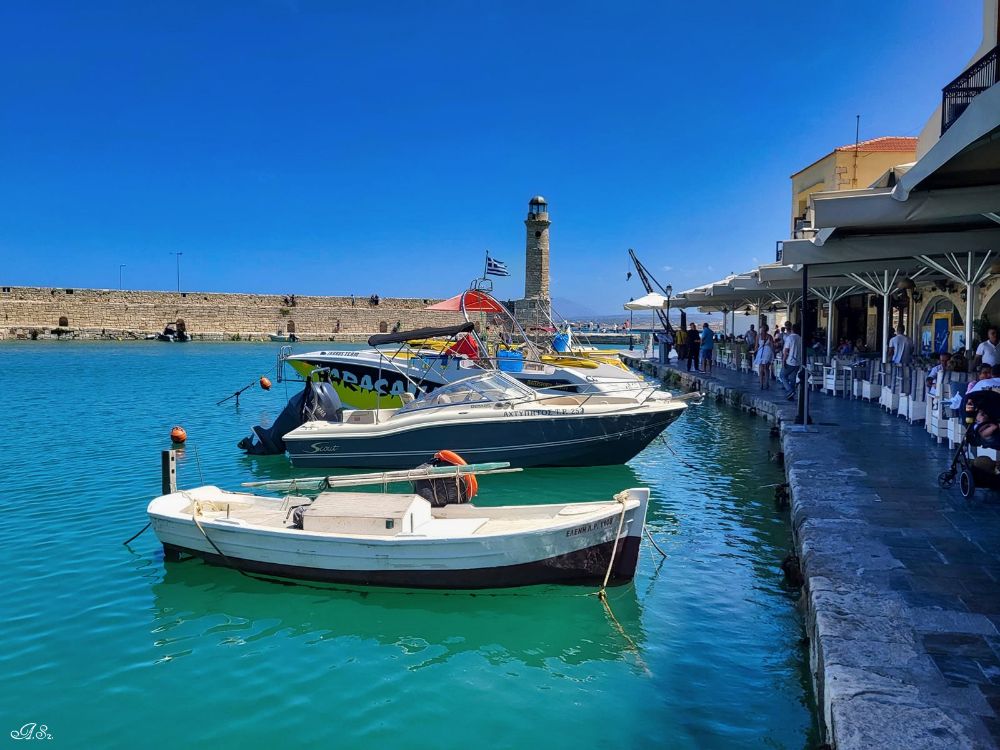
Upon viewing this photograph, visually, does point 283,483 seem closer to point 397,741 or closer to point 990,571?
point 397,741

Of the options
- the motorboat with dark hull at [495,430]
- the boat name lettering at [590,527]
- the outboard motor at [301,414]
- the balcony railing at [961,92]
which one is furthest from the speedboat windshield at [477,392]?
the balcony railing at [961,92]

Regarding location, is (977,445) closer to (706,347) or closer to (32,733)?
(32,733)

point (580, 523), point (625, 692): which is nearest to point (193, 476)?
point (580, 523)

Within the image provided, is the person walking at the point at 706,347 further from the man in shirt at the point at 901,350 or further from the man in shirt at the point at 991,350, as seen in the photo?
the man in shirt at the point at 991,350

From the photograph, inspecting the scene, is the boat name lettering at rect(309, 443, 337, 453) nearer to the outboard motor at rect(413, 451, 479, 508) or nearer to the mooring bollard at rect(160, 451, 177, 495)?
the mooring bollard at rect(160, 451, 177, 495)

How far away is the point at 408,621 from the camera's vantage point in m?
6.24

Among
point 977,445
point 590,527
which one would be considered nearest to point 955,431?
point 977,445

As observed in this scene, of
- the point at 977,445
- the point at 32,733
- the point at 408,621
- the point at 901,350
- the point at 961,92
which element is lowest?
the point at 32,733

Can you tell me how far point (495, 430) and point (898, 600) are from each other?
7329mm

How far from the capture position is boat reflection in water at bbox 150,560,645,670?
5.77m

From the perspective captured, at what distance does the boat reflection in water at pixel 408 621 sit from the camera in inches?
227

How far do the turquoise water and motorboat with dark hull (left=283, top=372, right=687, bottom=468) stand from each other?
7.02 ft

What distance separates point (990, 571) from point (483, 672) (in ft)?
11.7

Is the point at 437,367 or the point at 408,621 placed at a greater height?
the point at 437,367
